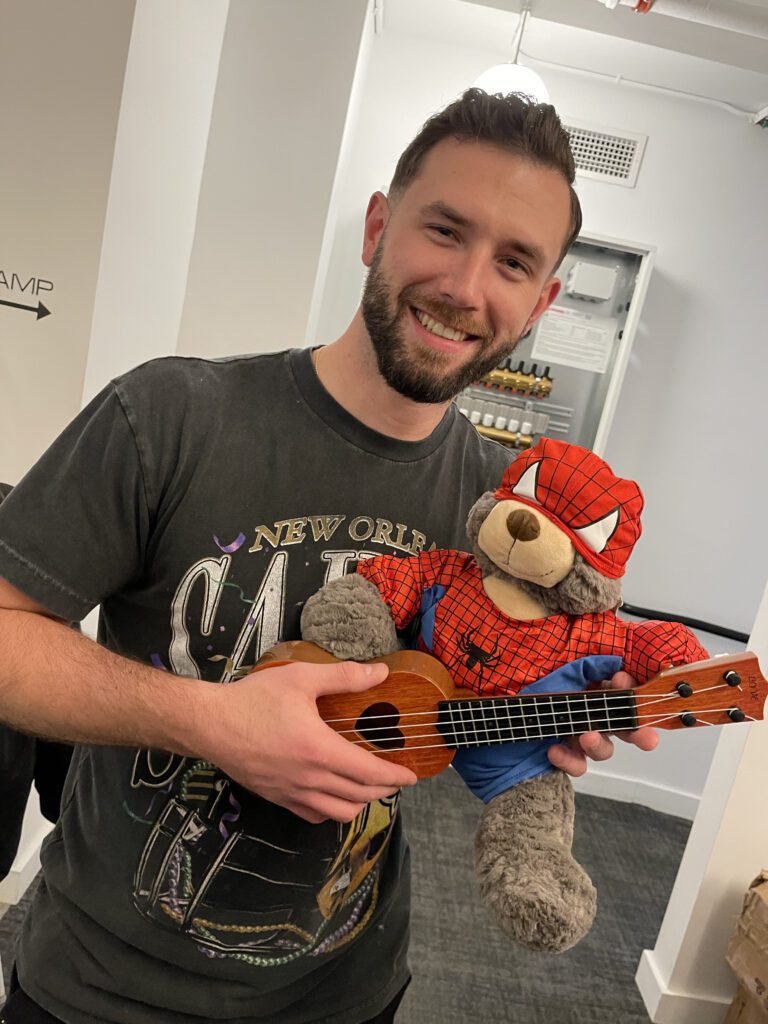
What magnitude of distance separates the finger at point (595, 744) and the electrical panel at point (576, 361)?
107 inches

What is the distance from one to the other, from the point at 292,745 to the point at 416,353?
1.61ft

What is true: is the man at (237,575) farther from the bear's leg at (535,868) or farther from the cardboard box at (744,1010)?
the cardboard box at (744,1010)

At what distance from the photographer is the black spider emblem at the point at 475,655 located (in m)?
0.84

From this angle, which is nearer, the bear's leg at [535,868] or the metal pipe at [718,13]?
the bear's leg at [535,868]

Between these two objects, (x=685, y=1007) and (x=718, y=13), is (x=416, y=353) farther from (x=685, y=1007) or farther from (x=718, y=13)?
(x=718, y=13)

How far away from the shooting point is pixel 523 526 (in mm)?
798

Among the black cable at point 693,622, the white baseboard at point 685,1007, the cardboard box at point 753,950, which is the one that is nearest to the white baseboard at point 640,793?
the black cable at point 693,622

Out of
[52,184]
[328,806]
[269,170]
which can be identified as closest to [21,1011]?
[328,806]

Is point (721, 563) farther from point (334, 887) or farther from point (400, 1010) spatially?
point (334, 887)

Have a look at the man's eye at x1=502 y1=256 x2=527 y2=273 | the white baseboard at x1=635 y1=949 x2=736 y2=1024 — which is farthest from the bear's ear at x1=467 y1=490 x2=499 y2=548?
the white baseboard at x1=635 y1=949 x2=736 y2=1024

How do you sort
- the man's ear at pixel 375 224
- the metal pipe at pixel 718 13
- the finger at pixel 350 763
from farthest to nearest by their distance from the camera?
the metal pipe at pixel 718 13 < the man's ear at pixel 375 224 < the finger at pixel 350 763

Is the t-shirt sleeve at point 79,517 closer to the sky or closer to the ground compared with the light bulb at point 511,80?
closer to the ground

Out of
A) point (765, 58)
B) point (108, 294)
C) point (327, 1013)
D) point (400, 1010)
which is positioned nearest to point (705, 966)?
point (400, 1010)

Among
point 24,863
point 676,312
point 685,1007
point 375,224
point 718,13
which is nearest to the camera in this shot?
point 375,224
